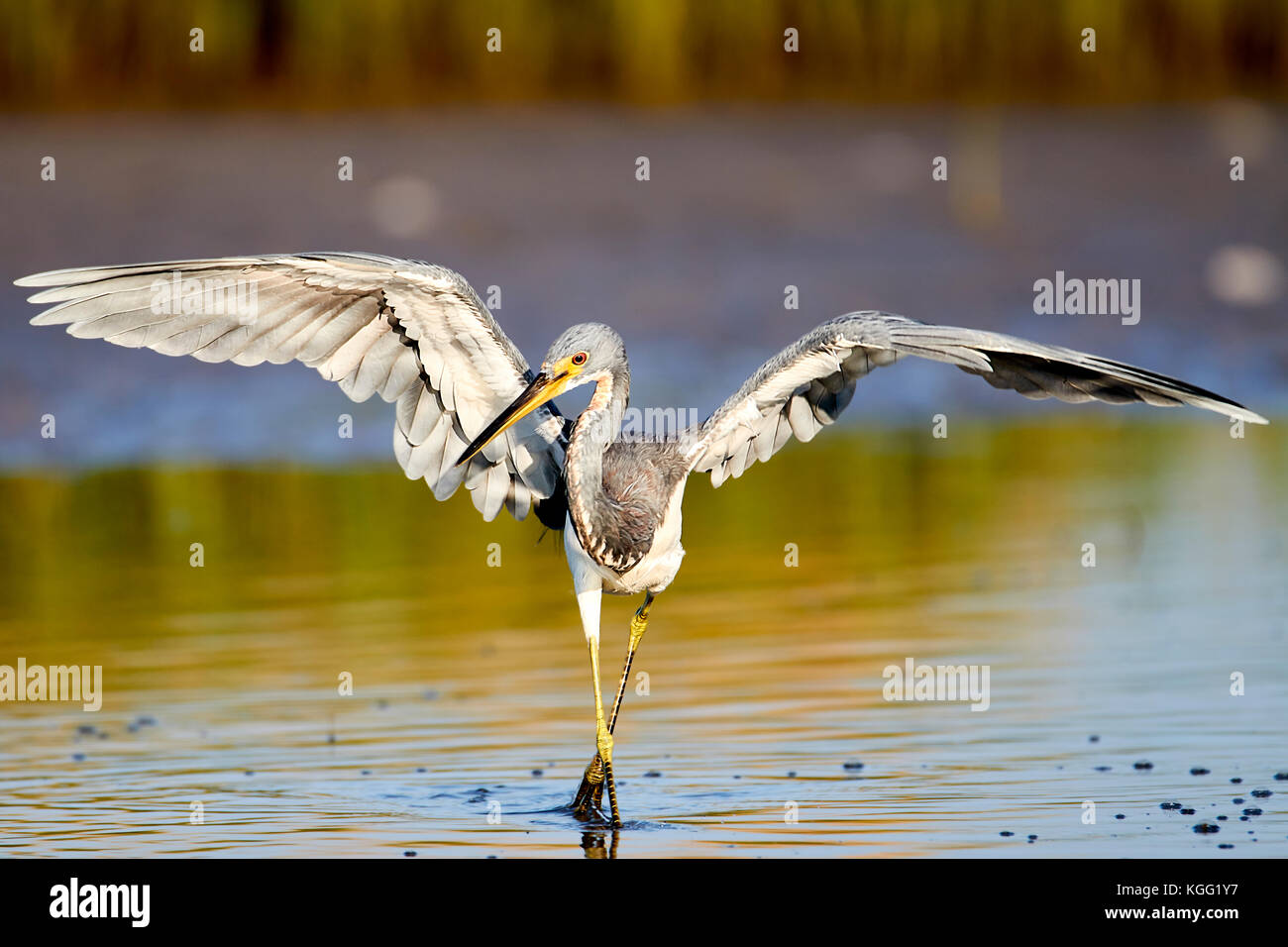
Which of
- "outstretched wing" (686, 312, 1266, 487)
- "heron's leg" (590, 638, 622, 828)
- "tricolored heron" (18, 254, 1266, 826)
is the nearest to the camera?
"outstretched wing" (686, 312, 1266, 487)

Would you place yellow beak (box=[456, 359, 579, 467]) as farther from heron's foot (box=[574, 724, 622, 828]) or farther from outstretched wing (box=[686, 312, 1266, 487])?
heron's foot (box=[574, 724, 622, 828])

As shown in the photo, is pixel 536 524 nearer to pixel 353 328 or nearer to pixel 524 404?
pixel 353 328

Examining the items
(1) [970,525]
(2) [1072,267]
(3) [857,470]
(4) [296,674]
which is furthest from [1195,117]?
(4) [296,674]

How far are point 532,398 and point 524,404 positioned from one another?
4 centimetres

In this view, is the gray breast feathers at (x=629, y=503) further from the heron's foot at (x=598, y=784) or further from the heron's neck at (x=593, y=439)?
the heron's foot at (x=598, y=784)

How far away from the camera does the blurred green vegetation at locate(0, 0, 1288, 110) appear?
798 inches

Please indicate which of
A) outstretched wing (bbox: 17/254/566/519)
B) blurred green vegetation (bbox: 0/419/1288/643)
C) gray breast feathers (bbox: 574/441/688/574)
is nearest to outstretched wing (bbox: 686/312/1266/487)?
gray breast feathers (bbox: 574/441/688/574)

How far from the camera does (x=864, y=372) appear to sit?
27.9ft

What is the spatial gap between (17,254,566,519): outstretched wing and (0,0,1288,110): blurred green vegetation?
11.9 meters

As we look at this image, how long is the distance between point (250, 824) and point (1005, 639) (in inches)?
167

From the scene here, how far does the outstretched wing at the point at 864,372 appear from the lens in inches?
300

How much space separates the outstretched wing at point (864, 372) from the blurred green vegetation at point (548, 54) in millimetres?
→ 11956

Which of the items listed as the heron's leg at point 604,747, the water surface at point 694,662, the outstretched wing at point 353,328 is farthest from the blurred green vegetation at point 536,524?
the heron's leg at point 604,747

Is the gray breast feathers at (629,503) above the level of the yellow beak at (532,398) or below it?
below
